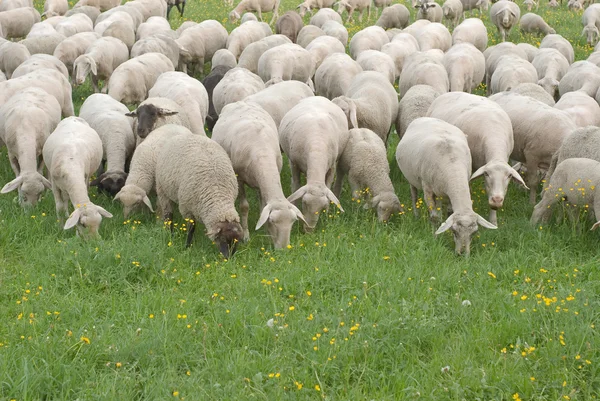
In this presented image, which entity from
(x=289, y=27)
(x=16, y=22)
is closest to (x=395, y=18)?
(x=289, y=27)

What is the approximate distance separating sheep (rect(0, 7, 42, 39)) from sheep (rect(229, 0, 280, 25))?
5.81 m

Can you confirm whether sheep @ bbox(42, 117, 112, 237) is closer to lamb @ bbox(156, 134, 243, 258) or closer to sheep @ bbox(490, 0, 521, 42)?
lamb @ bbox(156, 134, 243, 258)

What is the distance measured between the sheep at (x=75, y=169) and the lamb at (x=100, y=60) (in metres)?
4.57

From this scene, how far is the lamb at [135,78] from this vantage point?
43.5ft

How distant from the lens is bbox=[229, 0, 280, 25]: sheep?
883 inches

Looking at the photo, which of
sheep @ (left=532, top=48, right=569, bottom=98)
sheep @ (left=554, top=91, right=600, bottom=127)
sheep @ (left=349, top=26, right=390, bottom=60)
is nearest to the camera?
sheep @ (left=554, top=91, right=600, bottom=127)

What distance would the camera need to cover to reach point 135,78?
13.5 meters

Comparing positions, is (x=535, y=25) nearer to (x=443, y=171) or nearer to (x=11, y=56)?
(x=11, y=56)

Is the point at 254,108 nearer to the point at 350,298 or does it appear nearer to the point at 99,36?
the point at 350,298

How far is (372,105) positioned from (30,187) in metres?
5.10

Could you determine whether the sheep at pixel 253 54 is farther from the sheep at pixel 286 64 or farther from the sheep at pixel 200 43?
the sheep at pixel 200 43

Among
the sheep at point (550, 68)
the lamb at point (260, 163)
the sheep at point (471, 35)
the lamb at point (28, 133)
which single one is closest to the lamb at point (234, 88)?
the lamb at point (260, 163)

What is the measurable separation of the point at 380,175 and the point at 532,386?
4449 mm

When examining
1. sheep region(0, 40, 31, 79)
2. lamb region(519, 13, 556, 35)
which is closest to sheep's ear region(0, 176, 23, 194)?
sheep region(0, 40, 31, 79)
